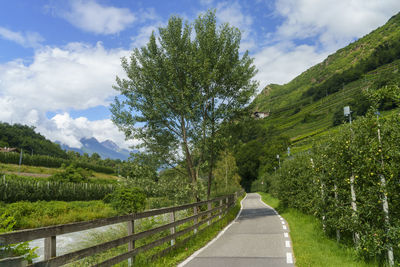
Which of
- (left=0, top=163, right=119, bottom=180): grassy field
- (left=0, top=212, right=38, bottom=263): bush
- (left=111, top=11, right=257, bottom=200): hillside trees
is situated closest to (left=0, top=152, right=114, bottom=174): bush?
(left=0, top=163, right=119, bottom=180): grassy field

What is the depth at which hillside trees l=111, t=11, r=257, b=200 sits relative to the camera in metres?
16.6

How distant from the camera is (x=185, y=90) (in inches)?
644

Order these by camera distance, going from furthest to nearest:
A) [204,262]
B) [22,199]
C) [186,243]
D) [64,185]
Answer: [64,185], [22,199], [186,243], [204,262]

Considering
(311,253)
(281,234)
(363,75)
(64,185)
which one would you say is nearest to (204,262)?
(311,253)

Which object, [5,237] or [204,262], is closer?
[5,237]

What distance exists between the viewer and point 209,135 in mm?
16984

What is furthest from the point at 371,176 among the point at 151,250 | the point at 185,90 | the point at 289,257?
the point at 185,90

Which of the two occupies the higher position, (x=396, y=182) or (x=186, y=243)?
(x=396, y=182)

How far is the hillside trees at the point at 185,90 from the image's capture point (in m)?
16.6

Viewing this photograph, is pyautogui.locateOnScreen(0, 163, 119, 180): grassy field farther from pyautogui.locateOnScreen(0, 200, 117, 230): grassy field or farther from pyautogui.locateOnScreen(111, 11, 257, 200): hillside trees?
pyautogui.locateOnScreen(111, 11, 257, 200): hillside trees

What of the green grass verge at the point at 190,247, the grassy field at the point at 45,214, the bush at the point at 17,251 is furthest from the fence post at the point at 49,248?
the grassy field at the point at 45,214

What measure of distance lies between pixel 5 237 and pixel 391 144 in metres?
6.81

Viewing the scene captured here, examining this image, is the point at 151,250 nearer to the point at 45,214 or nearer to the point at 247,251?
the point at 247,251

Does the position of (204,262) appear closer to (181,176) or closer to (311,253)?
(311,253)
